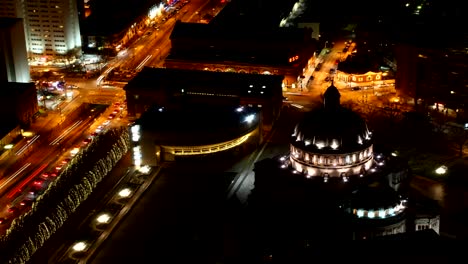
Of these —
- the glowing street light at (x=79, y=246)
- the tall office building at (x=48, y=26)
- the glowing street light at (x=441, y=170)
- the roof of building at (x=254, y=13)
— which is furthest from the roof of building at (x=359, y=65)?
the glowing street light at (x=79, y=246)

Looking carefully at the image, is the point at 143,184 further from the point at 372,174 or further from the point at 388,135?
the point at 388,135

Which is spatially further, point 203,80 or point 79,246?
point 203,80

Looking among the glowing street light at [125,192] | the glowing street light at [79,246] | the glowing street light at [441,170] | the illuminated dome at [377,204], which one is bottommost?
the glowing street light at [79,246]

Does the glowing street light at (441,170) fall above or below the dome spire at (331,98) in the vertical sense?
below

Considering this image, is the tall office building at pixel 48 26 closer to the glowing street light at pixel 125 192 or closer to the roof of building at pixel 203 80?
the roof of building at pixel 203 80

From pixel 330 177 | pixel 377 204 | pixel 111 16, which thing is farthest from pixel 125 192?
pixel 111 16

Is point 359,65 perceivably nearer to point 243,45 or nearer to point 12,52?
point 243,45

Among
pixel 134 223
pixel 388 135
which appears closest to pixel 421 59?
pixel 388 135
